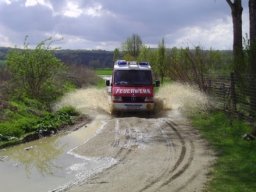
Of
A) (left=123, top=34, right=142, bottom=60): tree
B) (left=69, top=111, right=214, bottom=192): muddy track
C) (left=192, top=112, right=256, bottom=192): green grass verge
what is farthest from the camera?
(left=123, top=34, right=142, bottom=60): tree

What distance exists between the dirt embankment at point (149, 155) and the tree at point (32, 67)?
26.3 ft

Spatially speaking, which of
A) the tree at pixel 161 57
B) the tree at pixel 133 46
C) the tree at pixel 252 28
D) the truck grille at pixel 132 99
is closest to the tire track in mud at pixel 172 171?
the tree at pixel 252 28

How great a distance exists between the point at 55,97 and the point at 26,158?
52.2ft

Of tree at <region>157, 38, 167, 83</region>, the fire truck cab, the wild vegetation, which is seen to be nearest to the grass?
the wild vegetation

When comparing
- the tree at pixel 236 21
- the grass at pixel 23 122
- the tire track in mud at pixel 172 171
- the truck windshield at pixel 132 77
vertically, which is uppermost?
the tree at pixel 236 21

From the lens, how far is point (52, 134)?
17906 mm

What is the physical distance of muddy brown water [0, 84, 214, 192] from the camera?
1050 centimetres

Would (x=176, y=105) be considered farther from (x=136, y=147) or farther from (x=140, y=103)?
(x=136, y=147)

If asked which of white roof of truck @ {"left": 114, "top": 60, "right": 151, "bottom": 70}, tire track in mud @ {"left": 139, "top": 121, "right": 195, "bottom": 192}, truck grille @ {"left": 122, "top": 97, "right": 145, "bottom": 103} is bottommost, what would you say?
tire track in mud @ {"left": 139, "top": 121, "right": 195, "bottom": 192}

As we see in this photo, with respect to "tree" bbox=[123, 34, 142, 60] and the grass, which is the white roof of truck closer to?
the grass

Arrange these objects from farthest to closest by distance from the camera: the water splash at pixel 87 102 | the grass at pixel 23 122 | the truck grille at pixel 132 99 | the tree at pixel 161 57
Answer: the tree at pixel 161 57, the water splash at pixel 87 102, the truck grille at pixel 132 99, the grass at pixel 23 122

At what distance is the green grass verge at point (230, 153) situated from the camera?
1010cm

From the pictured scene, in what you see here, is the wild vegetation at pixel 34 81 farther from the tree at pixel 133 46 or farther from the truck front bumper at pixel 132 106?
Answer: the tree at pixel 133 46

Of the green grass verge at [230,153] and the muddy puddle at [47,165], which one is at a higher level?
the green grass verge at [230,153]
